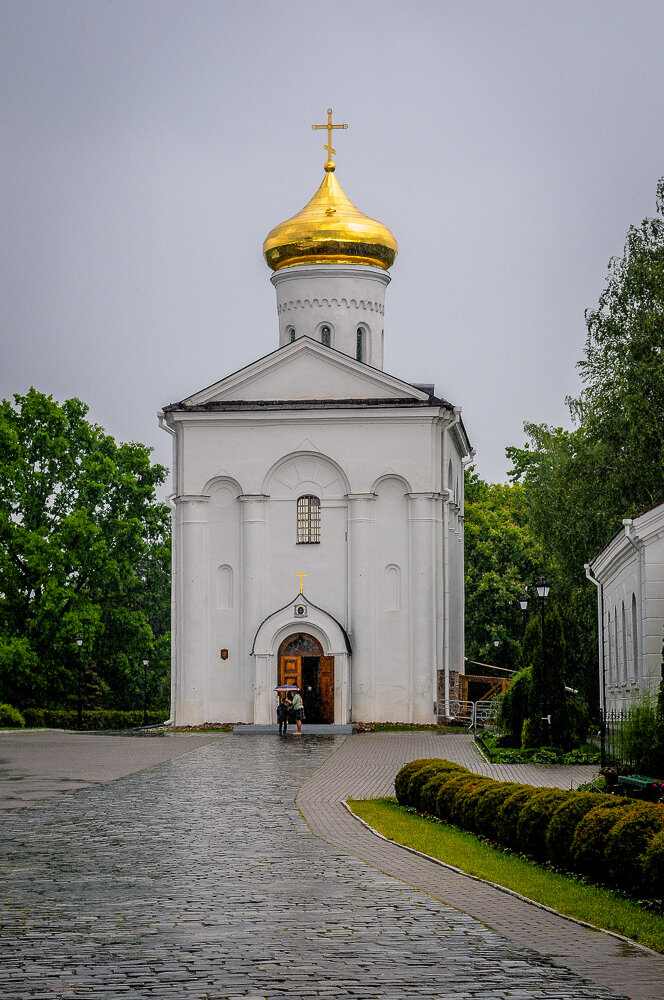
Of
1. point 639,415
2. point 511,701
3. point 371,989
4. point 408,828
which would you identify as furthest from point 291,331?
point 371,989

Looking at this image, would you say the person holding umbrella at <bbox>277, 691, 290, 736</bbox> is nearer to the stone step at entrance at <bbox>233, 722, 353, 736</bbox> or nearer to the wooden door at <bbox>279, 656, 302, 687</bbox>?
the stone step at entrance at <bbox>233, 722, 353, 736</bbox>

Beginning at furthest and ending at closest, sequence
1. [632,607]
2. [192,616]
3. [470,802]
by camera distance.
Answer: [192,616], [632,607], [470,802]

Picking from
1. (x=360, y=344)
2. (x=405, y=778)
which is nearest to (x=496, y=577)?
(x=360, y=344)

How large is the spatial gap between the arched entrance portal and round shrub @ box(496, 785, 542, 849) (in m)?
24.1

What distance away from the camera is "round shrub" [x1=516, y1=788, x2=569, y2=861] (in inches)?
510

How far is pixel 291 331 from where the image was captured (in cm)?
4394

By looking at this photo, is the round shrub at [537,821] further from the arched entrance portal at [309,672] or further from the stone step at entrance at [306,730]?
the arched entrance portal at [309,672]

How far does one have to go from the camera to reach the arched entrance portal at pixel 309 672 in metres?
38.2

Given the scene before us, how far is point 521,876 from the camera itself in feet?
39.4

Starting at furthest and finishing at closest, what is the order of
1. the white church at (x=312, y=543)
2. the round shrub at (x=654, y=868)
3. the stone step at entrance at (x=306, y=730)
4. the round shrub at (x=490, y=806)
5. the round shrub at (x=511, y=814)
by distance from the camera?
the white church at (x=312, y=543) → the stone step at entrance at (x=306, y=730) → the round shrub at (x=490, y=806) → the round shrub at (x=511, y=814) → the round shrub at (x=654, y=868)

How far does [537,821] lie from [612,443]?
20822 millimetres

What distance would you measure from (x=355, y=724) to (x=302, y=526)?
578 centimetres

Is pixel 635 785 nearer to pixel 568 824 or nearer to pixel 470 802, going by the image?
pixel 470 802

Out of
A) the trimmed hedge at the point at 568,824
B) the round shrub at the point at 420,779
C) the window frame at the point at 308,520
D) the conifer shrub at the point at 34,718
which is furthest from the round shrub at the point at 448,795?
the conifer shrub at the point at 34,718
